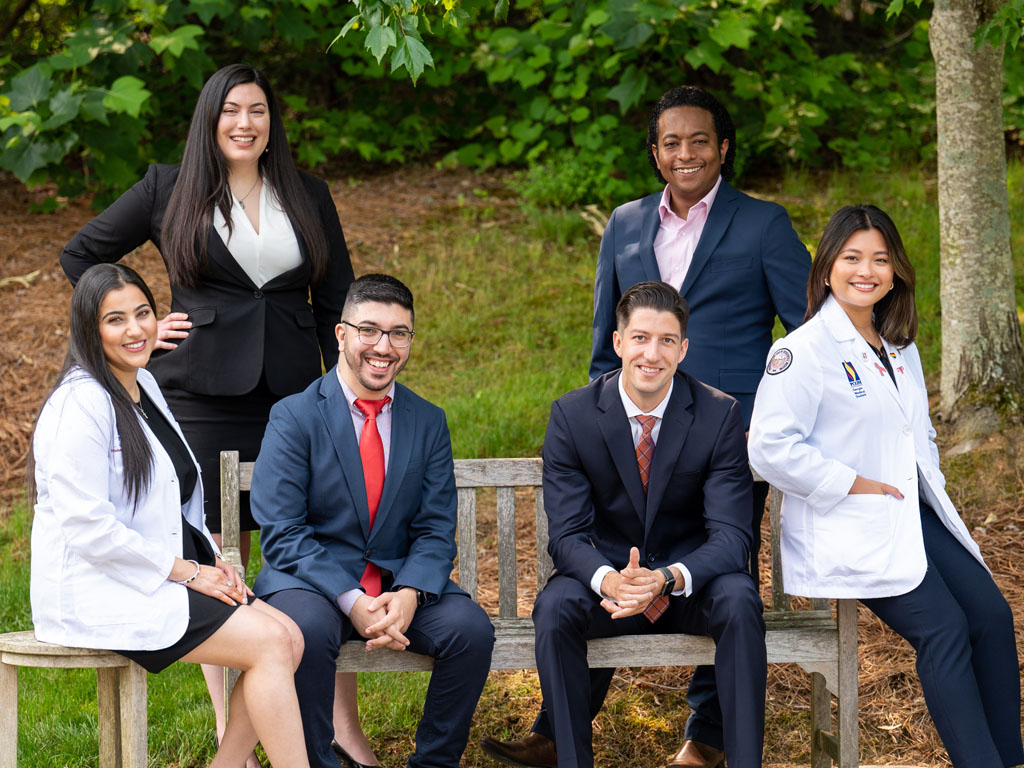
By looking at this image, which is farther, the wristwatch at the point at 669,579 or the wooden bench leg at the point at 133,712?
the wristwatch at the point at 669,579

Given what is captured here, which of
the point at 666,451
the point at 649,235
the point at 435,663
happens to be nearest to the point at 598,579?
the point at 666,451

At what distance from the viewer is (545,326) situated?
25.5ft

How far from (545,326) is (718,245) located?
146 inches

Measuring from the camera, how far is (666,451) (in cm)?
382

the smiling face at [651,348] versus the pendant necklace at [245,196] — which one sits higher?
the pendant necklace at [245,196]

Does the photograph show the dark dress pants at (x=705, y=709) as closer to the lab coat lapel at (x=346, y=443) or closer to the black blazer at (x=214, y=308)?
the lab coat lapel at (x=346, y=443)

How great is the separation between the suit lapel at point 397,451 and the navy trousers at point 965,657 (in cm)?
156

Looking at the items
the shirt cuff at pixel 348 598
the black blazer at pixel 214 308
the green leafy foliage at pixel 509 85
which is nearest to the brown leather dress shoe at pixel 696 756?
the shirt cuff at pixel 348 598

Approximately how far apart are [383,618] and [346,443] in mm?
577

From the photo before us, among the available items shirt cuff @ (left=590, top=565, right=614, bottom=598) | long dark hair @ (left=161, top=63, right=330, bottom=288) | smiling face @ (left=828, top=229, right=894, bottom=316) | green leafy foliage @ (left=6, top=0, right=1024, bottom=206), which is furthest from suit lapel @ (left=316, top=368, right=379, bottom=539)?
green leafy foliage @ (left=6, top=0, right=1024, bottom=206)

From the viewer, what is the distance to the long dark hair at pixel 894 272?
12.5 feet

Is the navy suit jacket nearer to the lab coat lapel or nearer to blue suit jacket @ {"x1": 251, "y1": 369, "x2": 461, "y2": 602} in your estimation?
blue suit jacket @ {"x1": 251, "y1": 369, "x2": 461, "y2": 602}

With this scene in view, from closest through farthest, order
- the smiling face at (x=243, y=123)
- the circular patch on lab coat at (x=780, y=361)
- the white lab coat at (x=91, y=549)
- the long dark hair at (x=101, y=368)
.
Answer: the white lab coat at (x=91, y=549)
the long dark hair at (x=101, y=368)
the circular patch on lab coat at (x=780, y=361)
the smiling face at (x=243, y=123)

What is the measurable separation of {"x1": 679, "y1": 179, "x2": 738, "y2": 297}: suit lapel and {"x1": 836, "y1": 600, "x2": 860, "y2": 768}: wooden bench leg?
119cm
